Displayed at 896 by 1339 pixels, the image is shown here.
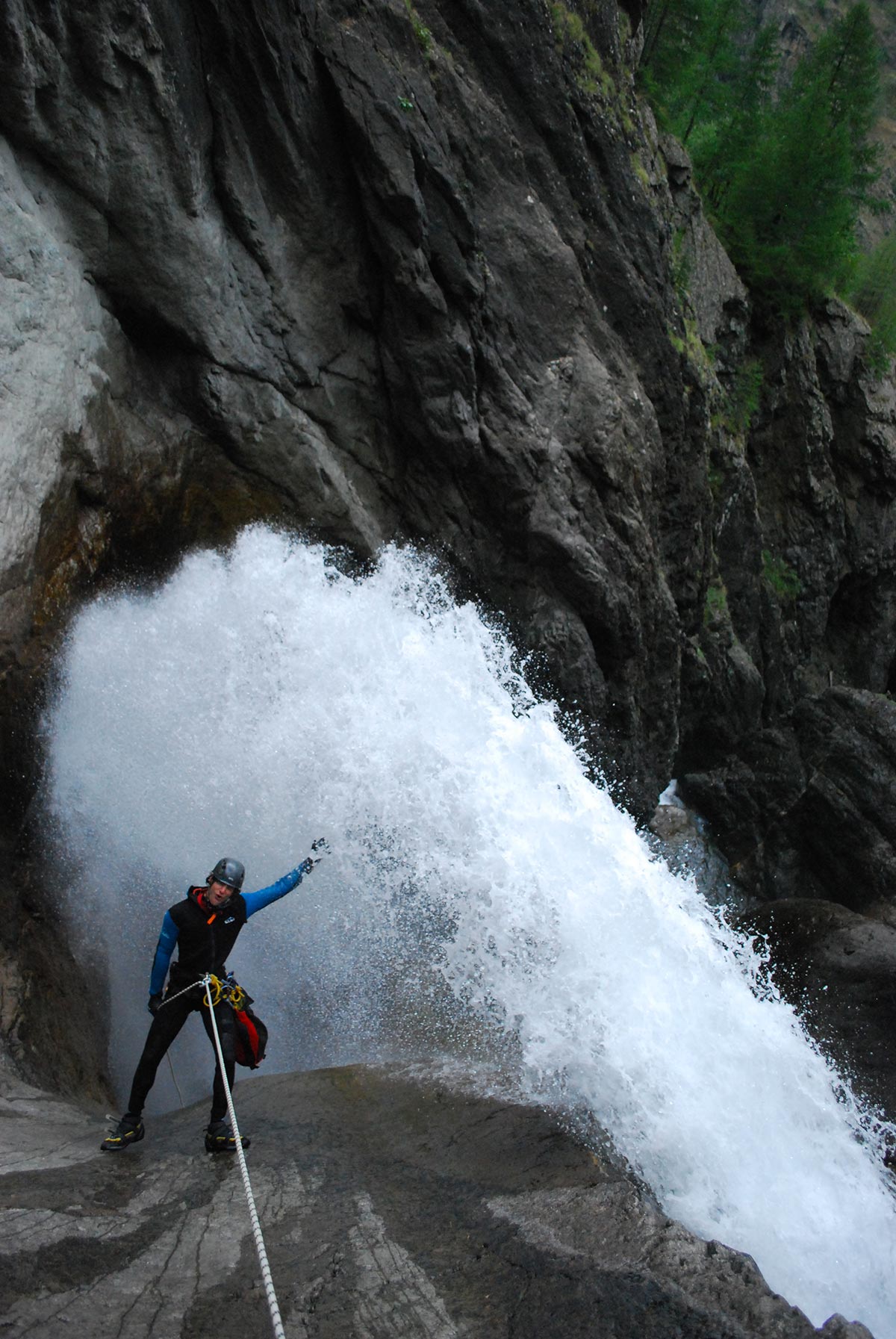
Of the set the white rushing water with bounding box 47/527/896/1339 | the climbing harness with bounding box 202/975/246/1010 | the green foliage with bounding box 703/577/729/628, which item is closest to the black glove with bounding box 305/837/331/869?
the climbing harness with bounding box 202/975/246/1010

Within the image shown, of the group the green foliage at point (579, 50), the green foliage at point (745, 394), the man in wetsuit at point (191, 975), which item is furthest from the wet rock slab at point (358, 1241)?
the green foliage at point (745, 394)

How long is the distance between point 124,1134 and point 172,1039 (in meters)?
0.58

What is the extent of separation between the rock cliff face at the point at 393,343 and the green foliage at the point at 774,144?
3.52 meters

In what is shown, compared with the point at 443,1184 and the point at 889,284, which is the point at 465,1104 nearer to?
the point at 443,1184

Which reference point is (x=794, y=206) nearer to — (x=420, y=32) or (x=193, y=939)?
(x=420, y=32)

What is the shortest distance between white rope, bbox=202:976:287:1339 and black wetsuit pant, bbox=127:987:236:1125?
2.1 inches

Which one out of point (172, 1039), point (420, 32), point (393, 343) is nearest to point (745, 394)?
point (420, 32)

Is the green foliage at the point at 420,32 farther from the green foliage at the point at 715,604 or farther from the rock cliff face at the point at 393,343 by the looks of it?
the green foliage at the point at 715,604

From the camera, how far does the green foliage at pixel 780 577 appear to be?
2152 centimetres

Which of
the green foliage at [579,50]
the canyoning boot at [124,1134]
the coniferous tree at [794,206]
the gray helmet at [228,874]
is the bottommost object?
the canyoning boot at [124,1134]

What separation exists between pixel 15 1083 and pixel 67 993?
160 cm

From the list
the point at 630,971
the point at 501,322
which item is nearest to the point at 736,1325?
the point at 630,971

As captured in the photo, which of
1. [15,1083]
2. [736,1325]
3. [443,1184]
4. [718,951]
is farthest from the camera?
[718,951]

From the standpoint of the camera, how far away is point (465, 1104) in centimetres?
627
